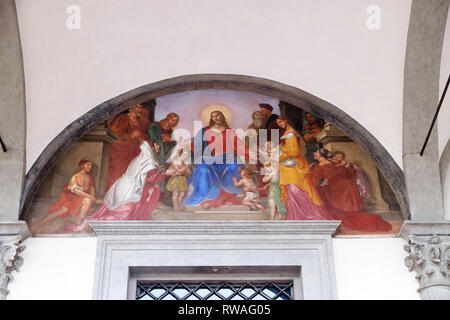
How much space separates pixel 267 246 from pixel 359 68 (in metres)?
2.57

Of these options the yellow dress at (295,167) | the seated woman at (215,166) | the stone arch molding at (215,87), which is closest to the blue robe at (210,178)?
the seated woman at (215,166)

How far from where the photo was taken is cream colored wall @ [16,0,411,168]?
32.0 feet

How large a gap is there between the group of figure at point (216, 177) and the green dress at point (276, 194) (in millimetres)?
12

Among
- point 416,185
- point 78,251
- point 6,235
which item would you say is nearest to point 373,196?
point 416,185

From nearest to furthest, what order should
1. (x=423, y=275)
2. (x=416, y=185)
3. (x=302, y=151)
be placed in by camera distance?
(x=423, y=275) < (x=416, y=185) < (x=302, y=151)

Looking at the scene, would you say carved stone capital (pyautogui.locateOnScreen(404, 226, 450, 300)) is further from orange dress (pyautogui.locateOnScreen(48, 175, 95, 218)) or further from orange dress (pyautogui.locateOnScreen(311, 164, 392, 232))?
orange dress (pyautogui.locateOnScreen(48, 175, 95, 218))

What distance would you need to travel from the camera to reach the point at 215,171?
9969mm

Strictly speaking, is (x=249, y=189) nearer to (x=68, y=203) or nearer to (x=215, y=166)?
(x=215, y=166)

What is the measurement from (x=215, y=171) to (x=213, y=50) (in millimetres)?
1553

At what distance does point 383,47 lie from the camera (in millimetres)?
9844

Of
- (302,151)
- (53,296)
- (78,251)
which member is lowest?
(53,296)

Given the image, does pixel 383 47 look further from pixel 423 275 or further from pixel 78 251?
pixel 78 251

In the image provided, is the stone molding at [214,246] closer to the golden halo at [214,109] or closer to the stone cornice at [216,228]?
the stone cornice at [216,228]

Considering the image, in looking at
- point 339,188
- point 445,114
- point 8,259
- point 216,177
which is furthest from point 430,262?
point 8,259
